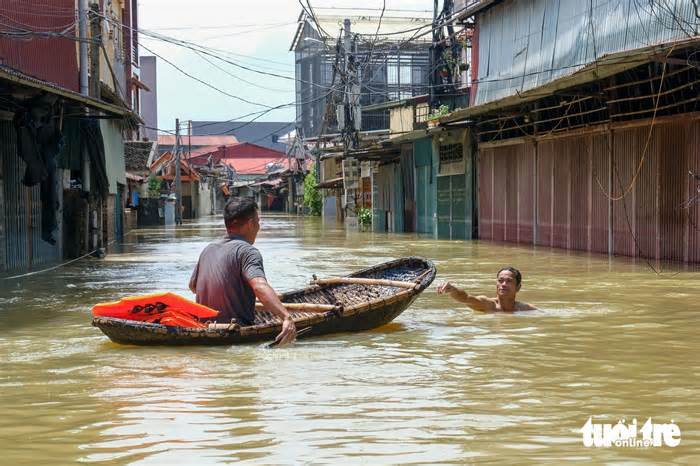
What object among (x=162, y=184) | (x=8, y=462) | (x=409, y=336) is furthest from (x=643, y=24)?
(x=162, y=184)

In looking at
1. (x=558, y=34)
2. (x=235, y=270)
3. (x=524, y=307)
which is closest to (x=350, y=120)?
(x=558, y=34)

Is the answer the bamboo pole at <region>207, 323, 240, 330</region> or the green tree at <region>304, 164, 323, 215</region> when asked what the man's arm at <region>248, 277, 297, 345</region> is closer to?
the bamboo pole at <region>207, 323, 240, 330</region>

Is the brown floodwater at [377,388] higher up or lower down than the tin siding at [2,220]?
lower down

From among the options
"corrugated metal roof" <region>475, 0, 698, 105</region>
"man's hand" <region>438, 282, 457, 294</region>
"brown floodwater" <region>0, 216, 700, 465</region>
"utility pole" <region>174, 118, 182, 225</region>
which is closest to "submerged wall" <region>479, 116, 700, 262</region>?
"corrugated metal roof" <region>475, 0, 698, 105</region>

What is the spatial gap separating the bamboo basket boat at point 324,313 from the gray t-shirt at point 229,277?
0.23 meters

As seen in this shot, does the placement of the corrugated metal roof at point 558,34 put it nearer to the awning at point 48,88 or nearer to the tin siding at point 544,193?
the tin siding at point 544,193

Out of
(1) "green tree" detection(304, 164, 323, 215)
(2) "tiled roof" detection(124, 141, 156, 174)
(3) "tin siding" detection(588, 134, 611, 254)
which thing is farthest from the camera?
(1) "green tree" detection(304, 164, 323, 215)

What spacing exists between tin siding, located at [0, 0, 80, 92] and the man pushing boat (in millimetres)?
12225

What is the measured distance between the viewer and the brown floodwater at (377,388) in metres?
5.60

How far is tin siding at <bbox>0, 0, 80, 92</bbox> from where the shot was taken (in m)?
20.3

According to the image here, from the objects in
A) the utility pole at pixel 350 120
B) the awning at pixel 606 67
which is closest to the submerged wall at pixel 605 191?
the awning at pixel 606 67

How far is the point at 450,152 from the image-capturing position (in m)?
32.1

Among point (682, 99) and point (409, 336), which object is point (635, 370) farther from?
point (682, 99)

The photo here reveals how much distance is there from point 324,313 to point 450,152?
2289 centimetres
